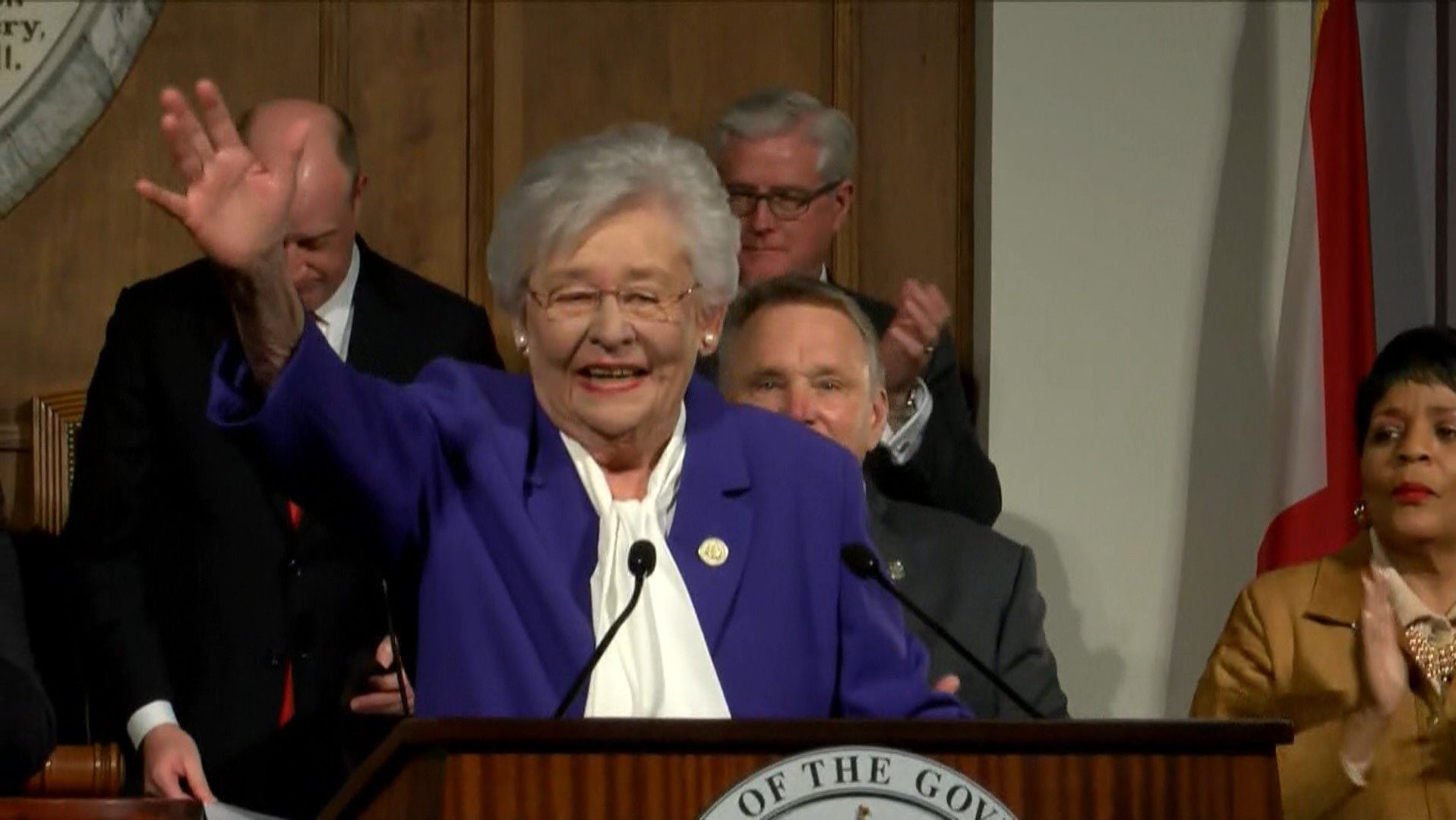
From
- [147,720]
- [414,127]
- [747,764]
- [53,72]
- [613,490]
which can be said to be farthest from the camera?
[414,127]

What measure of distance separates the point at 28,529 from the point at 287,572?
1020mm

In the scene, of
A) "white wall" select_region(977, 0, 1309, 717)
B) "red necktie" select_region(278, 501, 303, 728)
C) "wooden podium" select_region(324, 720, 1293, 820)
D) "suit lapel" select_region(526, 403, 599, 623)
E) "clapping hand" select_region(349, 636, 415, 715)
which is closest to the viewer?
"wooden podium" select_region(324, 720, 1293, 820)

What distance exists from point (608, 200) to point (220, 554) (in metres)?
1.33

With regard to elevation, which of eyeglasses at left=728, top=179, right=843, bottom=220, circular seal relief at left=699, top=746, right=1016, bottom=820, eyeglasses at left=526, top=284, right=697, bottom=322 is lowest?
circular seal relief at left=699, top=746, right=1016, bottom=820

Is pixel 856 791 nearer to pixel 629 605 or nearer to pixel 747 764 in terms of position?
pixel 747 764

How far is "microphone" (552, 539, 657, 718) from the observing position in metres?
2.29

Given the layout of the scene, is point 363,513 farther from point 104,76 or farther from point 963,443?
point 104,76

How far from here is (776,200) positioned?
13.8 feet

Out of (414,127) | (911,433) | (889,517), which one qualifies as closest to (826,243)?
(911,433)

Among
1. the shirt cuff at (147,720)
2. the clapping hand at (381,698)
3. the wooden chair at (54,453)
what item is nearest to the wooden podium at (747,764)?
the clapping hand at (381,698)

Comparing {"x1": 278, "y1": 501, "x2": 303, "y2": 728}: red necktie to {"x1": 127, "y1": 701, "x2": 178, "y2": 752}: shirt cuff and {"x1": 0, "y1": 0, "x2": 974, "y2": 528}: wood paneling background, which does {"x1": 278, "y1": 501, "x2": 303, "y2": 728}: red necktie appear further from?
{"x1": 0, "y1": 0, "x2": 974, "y2": 528}: wood paneling background

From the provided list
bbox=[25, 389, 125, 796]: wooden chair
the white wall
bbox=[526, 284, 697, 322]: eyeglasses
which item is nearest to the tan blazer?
the white wall

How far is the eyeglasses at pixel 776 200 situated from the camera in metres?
4.18

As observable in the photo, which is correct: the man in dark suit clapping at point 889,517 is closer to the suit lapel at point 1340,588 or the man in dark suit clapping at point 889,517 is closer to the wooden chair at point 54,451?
the suit lapel at point 1340,588
